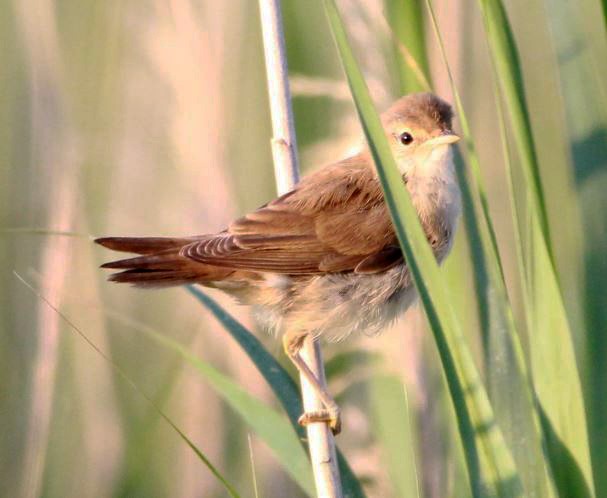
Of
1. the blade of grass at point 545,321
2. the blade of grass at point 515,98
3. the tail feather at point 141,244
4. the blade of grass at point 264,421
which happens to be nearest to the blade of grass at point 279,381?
the blade of grass at point 264,421

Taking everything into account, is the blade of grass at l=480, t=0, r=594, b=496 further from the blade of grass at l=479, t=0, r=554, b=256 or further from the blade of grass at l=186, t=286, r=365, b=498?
the blade of grass at l=186, t=286, r=365, b=498

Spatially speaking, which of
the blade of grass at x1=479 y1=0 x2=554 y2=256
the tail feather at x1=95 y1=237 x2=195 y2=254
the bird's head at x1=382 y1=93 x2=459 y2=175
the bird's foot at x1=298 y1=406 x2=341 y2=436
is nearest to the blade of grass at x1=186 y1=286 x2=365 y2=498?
the bird's foot at x1=298 y1=406 x2=341 y2=436

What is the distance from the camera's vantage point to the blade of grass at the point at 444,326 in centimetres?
115

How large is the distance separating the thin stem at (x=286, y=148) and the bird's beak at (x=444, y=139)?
33cm

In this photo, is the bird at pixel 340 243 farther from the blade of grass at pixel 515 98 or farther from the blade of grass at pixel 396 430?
the blade of grass at pixel 515 98

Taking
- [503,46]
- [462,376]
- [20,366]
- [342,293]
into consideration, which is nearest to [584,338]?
[462,376]

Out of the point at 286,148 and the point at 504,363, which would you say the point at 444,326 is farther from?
the point at 286,148

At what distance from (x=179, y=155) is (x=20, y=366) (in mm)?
644

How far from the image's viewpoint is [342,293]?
198 centimetres

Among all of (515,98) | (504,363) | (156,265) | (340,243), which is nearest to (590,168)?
(515,98)

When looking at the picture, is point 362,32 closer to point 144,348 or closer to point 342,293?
point 342,293

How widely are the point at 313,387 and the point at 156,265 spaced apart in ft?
1.36

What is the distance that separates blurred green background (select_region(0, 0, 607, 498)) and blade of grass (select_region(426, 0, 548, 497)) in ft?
1.86

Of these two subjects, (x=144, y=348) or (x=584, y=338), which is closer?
(x=584, y=338)
